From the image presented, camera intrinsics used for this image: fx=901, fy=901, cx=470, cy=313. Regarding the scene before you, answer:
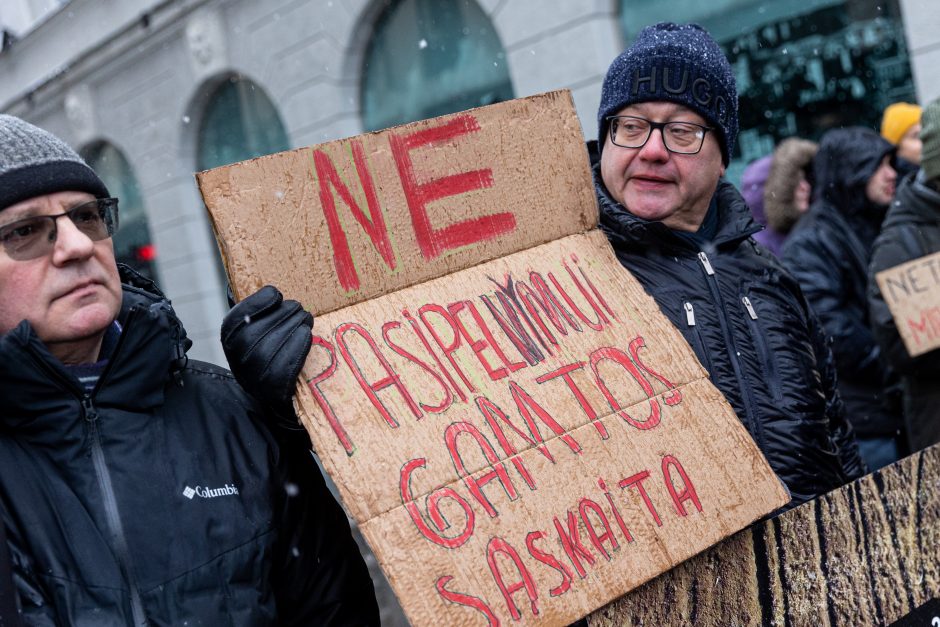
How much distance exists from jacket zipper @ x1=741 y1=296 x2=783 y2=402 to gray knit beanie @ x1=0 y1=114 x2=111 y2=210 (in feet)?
4.34

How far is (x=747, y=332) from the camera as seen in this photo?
1925 mm

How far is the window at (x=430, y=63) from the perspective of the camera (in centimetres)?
737

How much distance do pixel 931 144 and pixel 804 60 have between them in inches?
117

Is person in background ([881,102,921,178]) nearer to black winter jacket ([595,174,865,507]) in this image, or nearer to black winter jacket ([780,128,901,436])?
black winter jacket ([780,128,901,436])

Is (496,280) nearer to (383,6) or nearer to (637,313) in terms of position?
(637,313)

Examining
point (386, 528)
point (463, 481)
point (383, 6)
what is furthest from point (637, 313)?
point (383, 6)

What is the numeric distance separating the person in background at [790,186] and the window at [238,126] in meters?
5.92

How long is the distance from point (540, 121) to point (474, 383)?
1.92 ft

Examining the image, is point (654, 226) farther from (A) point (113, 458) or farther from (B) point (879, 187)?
(B) point (879, 187)

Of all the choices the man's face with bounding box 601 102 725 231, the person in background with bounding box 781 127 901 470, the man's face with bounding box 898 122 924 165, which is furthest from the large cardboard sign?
the man's face with bounding box 898 122 924 165

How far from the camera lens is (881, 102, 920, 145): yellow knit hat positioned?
4555mm

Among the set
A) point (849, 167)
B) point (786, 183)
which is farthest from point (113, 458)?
point (786, 183)

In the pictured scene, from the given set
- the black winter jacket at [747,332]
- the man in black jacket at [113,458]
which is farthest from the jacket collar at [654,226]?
the man in black jacket at [113,458]

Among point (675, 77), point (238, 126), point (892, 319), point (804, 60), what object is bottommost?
point (892, 319)
